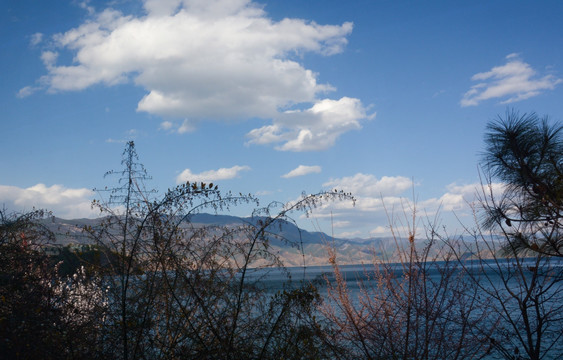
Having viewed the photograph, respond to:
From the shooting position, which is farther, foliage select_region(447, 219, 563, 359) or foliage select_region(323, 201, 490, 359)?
foliage select_region(323, 201, 490, 359)

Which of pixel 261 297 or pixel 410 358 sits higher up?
pixel 261 297

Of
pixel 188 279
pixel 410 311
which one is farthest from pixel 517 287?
pixel 188 279

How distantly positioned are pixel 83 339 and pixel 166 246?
1036 mm

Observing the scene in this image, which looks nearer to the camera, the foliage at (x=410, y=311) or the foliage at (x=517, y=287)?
the foliage at (x=517, y=287)

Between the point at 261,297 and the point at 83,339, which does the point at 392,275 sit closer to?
the point at 261,297

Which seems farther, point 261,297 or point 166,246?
point 261,297

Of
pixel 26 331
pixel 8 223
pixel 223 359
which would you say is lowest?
pixel 223 359

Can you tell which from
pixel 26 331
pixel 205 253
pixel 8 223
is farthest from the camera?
pixel 8 223

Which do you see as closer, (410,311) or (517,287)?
(517,287)

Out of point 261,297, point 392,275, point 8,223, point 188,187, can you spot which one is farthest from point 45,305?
point 392,275

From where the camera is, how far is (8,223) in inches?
233

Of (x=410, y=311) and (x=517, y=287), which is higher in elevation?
(x=517, y=287)

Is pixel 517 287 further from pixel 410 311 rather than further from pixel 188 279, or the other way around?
pixel 188 279

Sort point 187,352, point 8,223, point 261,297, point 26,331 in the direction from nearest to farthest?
point 26,331
point 187,352
point 261,297
point 8,223
